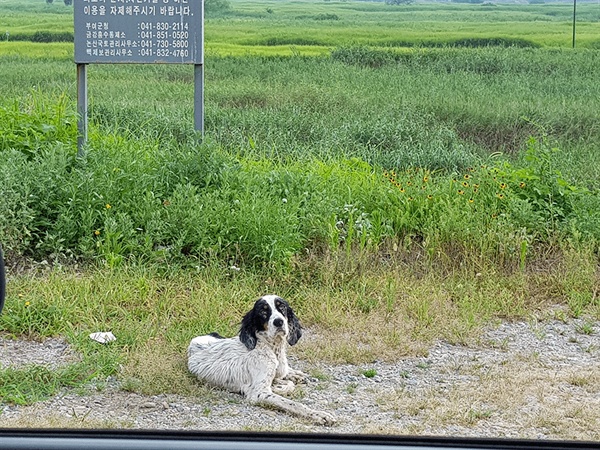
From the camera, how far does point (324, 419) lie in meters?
3.92

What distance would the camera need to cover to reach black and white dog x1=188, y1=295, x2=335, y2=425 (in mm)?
4234

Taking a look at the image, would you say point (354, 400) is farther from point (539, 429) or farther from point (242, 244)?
point (242, 244)

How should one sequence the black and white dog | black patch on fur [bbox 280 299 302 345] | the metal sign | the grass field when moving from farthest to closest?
the metal sign → the grass field → black patch on fur [bbox 280 299 302 345] → the black and white dog

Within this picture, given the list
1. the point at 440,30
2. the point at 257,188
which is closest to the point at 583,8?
the point at 440,30

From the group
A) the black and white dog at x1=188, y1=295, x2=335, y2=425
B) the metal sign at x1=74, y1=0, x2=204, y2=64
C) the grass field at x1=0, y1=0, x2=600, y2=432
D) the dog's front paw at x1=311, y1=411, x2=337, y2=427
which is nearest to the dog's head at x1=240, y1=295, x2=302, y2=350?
the black and white dog at x1=188, y1=295, x2=335, y2=425

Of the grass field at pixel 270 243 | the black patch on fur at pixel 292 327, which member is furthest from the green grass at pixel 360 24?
the black patch on fur at pixel 292 327

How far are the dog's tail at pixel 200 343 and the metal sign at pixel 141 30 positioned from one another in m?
2.91

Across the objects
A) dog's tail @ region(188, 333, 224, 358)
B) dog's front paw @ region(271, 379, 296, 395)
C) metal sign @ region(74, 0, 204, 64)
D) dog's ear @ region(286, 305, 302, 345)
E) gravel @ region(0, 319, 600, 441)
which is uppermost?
metal sign @ region(74, 0, 204, 64)

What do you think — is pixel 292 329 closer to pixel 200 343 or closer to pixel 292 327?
pixel 292 327

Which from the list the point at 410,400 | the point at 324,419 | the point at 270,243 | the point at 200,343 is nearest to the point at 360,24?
the point at 270,243

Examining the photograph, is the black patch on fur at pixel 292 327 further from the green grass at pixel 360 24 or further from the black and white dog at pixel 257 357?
the green grass at pixel 360 24

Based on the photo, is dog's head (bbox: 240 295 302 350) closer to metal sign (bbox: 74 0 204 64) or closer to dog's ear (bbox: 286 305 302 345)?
dog's ear (bbox: 286 305 302 345)

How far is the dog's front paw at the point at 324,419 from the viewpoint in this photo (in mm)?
3912

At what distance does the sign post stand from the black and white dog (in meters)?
3.12
